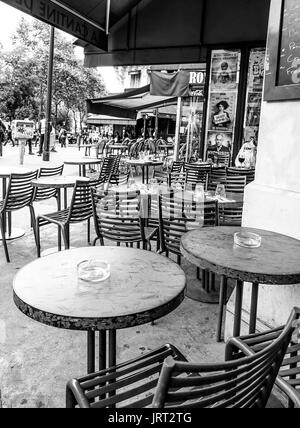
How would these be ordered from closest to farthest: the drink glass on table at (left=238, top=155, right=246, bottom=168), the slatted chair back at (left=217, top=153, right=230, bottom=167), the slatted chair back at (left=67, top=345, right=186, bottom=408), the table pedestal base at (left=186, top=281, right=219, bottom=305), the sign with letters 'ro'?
1. the slatted chair back at (left=67, top=345, right=186, bottom=408)
2. the table pedestal base at (left=186, top=281, right=219, bottom=305)
3. the sign with letters 'ro'
4. the drink glass on table at (left=238, top=155, right=246, bottom=168)
5. the slatted chair back at (left=217, top=153, right=230, bottom=167)

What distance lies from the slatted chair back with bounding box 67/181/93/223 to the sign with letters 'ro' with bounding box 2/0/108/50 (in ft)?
10.6

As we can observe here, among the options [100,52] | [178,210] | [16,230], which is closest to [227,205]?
[178,210]

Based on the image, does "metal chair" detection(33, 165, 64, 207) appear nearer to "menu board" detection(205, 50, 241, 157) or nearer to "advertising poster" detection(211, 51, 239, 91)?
"menu board" detection(205, 50, 241, 157)

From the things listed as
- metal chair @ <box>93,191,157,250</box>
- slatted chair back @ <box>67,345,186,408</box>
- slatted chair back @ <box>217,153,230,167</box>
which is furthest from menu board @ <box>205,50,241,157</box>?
slatted chair back @ <box>67,345,186,408</box>

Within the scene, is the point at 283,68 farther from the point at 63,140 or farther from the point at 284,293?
the point at 63,140

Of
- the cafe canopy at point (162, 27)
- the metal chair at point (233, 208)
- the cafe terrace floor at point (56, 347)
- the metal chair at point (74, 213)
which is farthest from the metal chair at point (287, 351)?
the cafe canopy at point (162, 27)

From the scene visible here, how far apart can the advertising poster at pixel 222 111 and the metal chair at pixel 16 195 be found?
4.91 meters

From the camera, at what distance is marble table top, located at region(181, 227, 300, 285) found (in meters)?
1.93

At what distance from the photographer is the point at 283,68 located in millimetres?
2752

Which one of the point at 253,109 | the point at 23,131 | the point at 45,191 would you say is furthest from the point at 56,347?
the point at 23,131

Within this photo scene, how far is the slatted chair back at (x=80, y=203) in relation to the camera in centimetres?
435

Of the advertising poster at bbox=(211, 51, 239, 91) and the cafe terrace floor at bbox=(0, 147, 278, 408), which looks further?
the advertising poster at bbox=(211, 51, 239, 91)

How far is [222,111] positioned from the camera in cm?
854

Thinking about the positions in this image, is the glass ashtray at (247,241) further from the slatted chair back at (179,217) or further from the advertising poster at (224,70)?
the advertising poster at (224,70)
